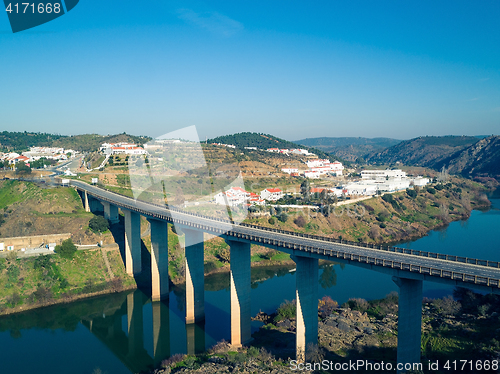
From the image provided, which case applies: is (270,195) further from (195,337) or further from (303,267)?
(303,267)

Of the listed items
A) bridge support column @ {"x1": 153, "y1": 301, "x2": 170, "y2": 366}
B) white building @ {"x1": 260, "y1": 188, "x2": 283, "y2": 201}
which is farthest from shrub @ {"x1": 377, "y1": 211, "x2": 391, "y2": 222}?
bridge support column @ {"x1": 153, "y1": 301, "x2": 170, "y2": 366}

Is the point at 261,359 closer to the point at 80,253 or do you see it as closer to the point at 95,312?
the point at 95,312

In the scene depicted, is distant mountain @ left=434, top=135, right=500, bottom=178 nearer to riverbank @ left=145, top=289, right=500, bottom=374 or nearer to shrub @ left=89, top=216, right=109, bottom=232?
riverbank @ left=145, top=289, right=500, bottom=374

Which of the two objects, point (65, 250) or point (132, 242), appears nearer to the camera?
point (65, 250)

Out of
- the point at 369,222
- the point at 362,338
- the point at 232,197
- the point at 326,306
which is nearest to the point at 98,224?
the point at 232,197

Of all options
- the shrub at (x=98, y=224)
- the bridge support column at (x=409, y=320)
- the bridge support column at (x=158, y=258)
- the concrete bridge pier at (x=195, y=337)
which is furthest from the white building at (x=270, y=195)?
the bridge support column at (x=409, y=320)

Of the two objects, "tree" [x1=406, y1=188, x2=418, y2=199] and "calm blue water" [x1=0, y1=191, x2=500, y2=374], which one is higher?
"tree" [x1=406, y1=188, x2=418, y2=199]
